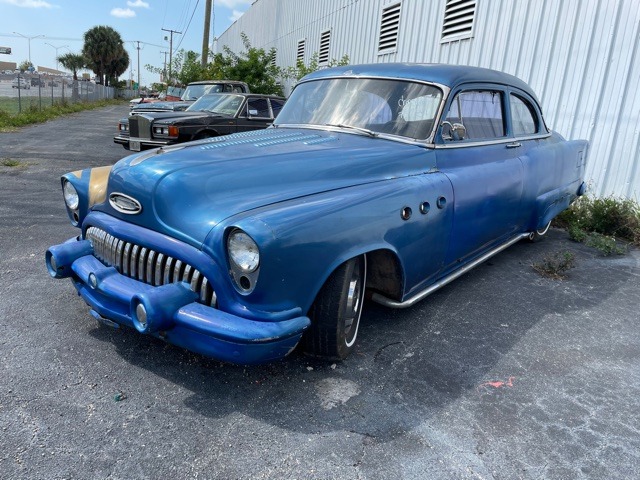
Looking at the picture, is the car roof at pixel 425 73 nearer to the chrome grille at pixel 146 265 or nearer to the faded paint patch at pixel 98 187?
the faded paint patch at pixel 98 187

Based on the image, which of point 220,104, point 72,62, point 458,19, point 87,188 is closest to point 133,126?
point 220,104

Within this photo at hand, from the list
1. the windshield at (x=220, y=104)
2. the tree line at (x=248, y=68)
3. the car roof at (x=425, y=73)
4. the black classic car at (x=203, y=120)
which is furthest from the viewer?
the tree line at (x=248, y=68)

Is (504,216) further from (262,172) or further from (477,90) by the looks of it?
(262,172)

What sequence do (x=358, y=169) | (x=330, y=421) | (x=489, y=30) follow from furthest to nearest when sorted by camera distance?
(x=489, y=30), (x=358, y=169), (x=330, y=421)

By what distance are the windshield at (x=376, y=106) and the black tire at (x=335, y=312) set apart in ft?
3.99

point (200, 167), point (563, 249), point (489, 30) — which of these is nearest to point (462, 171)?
point (200, 167)

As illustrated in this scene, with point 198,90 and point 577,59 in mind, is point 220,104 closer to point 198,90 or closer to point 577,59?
point 198,90

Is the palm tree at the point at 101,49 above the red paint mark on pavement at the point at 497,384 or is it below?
above

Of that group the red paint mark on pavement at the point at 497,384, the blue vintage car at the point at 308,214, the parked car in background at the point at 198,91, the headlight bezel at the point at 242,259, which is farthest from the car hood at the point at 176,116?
the red paint mark on pavement at the point at 497,384

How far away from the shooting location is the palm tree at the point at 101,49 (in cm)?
5906

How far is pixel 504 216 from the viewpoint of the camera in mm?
3975

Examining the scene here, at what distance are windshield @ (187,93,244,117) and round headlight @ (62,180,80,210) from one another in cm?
667

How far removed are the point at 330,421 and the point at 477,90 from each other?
9.25 feet

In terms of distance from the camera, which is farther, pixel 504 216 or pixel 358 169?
pixel 504 216
